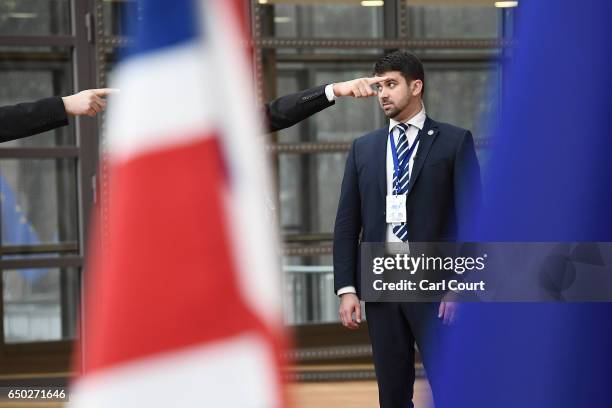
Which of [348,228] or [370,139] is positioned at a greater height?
[370,139]

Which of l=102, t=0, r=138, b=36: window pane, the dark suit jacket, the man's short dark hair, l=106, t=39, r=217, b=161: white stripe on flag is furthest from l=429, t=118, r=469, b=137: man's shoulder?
l=102, t=0, r=138, b=36: window pane

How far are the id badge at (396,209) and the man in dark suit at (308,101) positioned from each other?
470mm

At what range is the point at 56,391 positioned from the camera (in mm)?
3432

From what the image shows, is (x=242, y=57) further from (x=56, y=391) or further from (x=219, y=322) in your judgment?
(x=56, y=391)

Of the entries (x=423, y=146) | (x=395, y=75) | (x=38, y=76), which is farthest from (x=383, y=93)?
(x=38, y=76)

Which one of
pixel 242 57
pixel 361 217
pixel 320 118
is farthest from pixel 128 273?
→ pixel 320 118

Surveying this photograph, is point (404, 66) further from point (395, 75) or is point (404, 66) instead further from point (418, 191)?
point (418, 191)

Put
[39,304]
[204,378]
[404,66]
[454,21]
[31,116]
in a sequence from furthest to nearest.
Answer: [454,21]
[39,304]
[404,66]
[31,116]
[204,378]

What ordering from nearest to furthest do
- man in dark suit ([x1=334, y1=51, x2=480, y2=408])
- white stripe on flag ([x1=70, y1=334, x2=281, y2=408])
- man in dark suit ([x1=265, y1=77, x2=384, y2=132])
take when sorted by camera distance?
white stripe on flag ([x1=70, y1=334, x2=281, y2=408]) → man in dark suit ([x1=265, y1=77, x2=384, y2=132]) → man in dark suit ([x1=334, y1=51, x2=480, y2=408])

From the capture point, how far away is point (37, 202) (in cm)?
565

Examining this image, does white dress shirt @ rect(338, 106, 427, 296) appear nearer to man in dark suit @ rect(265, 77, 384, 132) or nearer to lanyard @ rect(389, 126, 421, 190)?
lanyard @ rect(389, 126, 421, 190)

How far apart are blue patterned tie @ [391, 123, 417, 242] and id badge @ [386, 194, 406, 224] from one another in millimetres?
22

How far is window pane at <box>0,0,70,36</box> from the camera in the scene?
17.4ft

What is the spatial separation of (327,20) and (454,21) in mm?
643
